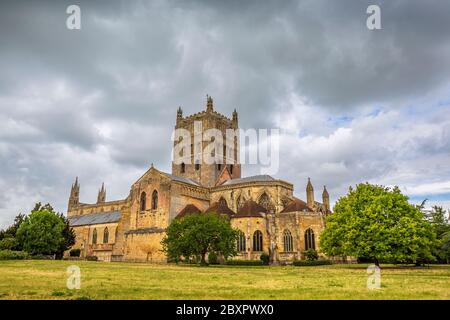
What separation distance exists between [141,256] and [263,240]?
19119 mm

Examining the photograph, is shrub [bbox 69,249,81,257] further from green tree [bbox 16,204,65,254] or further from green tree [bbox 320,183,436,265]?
green tree [bbox 320,183,436,265]

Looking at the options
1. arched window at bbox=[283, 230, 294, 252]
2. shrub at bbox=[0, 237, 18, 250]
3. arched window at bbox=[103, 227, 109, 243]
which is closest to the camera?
arched window at bbox=[283, 230, 294, 252]

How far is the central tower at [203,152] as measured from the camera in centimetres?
7181

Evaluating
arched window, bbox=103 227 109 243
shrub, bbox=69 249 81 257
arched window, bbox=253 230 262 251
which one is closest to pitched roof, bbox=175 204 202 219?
arched window, bbox=253 230 262 251

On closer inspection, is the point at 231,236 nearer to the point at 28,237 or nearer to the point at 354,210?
the point at 354,210

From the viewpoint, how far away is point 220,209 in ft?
182

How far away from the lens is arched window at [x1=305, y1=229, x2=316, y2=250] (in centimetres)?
4838

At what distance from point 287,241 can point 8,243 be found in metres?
37.5

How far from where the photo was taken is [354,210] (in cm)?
3488

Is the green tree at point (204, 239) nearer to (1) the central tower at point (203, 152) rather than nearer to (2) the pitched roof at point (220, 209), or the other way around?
A: (2) the pitched roof at point (220, 209)

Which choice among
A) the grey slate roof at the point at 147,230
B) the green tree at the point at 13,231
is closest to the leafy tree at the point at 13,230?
the green tree at the point at 13,231

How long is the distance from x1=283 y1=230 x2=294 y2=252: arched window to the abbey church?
0.01 metres
